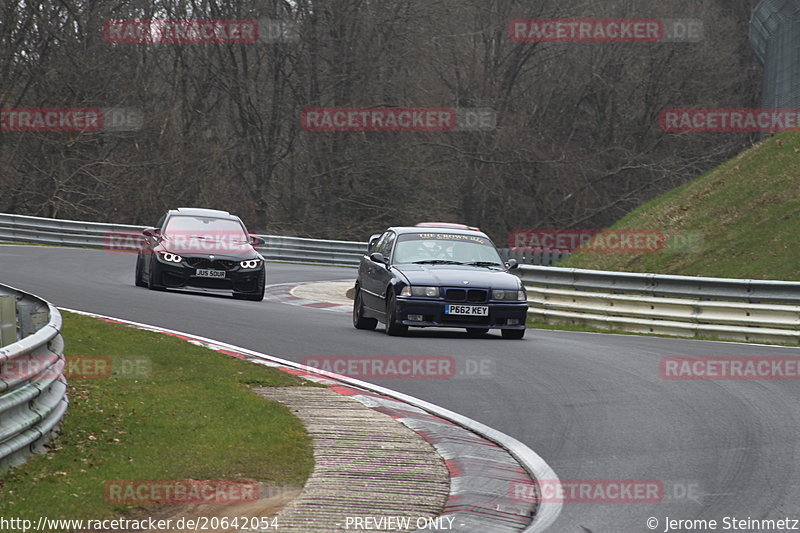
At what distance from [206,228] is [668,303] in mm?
8207

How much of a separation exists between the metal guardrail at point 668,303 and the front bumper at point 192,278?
4869 mm

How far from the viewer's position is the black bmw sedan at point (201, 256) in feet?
66.2

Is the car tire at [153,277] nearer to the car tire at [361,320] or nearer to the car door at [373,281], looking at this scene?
the car door at [373,281]

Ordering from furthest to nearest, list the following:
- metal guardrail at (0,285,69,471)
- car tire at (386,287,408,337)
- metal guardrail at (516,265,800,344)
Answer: metal guardrail at (516,265,800,344) → car tire at (386,287,408,337) → metal guardrail at (0,285,69,471)

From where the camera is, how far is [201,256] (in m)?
20.1

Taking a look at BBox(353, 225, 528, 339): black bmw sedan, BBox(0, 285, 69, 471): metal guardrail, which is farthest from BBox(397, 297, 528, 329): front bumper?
BBox(0, 285, 69, 471): metal guardrail

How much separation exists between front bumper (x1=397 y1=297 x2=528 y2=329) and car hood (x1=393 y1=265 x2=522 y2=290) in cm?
24

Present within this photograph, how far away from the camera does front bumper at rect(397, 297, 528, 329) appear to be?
15.0m

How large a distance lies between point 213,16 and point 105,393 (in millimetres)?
40577

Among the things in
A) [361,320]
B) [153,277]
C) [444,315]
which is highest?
[444,315]

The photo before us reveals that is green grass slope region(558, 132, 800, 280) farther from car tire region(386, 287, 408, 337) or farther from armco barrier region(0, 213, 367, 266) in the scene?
armco barrier region(0, 213, 367, 266)

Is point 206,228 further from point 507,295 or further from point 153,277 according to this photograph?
point 507,295

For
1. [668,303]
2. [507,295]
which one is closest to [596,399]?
[507,295]

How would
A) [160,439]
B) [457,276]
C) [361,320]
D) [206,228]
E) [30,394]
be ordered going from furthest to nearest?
[206,228]
[361,320]
[457,276]
[160,439]
[30,394]
